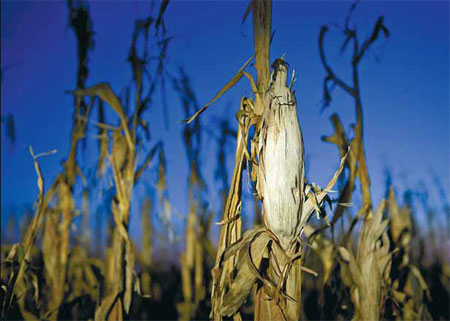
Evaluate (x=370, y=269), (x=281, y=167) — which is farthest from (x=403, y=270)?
(x=281, y=167)

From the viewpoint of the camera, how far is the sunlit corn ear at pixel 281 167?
657 millimetres

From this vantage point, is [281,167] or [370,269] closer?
[281,167]

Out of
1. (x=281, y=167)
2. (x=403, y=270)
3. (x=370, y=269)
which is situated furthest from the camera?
(x=403, y=270)

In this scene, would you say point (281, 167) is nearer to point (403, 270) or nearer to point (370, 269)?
point (370, 269)

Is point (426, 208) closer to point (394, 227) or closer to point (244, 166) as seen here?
point (394, 227)

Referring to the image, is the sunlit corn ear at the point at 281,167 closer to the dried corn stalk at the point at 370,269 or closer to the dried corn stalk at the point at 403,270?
the dried corn stalk at the point at 370,269

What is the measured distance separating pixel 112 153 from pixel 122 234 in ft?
0.77

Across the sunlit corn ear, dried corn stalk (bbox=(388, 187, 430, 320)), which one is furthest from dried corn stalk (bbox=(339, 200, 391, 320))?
the sunlit corn ear

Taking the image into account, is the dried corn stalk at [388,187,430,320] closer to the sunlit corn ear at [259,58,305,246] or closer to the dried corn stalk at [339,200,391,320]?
the dried corn stalk at [339,200,391,320]

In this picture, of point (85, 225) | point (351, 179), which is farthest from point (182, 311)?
point (351, 179)

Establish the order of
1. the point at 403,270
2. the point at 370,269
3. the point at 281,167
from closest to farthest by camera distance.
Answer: the point at 281,167
the point at 370,269
the point at 403,270

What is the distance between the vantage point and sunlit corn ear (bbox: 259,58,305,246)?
66cm

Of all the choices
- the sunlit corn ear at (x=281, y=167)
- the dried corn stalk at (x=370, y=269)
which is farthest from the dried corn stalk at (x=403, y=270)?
the sunlit corn ear at (x=281, y=167)

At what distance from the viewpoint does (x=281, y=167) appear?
0.66 m
